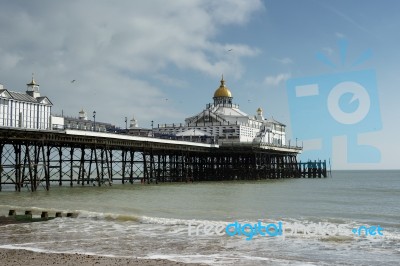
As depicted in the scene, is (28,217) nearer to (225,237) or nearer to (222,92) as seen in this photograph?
(225,237)

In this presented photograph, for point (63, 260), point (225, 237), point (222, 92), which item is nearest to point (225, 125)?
point (222, 92)

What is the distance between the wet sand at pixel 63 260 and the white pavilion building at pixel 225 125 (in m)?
67.6

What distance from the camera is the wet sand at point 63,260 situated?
40.0ft

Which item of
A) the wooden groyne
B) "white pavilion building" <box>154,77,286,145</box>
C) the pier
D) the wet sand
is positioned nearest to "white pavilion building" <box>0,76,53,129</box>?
the pier

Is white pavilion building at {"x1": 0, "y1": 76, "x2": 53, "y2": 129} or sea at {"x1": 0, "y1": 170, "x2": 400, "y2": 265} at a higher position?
white pavilion building at {"x1": 0, "y1": 76, "x2": 53, "y2": 129}

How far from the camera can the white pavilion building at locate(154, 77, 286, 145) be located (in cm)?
8914

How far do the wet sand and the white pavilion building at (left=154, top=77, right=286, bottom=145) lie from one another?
67594 mm

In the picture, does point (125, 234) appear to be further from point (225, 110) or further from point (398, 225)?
point (225, 110)

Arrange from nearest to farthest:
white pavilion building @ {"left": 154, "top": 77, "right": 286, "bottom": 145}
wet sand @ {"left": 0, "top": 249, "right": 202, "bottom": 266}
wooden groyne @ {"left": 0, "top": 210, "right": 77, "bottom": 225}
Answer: wet sand @ {"left": 0, "top": 249, "right": 202, "bottom": 266} < wooden groyne @ {"left": 0, "top": 210, "right": 77, "bottom": 225} < white pavilion building @ {"left": 154, "top": 77, "right": 286, "bottom": 145}

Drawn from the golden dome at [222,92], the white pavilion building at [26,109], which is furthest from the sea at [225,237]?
the golden dome at [222,92]

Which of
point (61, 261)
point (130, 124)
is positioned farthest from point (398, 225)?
point (130, 124)

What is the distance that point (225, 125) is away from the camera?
9044 centimetres

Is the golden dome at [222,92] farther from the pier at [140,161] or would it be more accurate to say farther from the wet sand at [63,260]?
the wet sand at [63,260]

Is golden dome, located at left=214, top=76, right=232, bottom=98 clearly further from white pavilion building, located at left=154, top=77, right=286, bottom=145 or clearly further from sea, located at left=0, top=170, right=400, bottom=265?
sea, located at left=0, top=170, right=400, bottom=265
